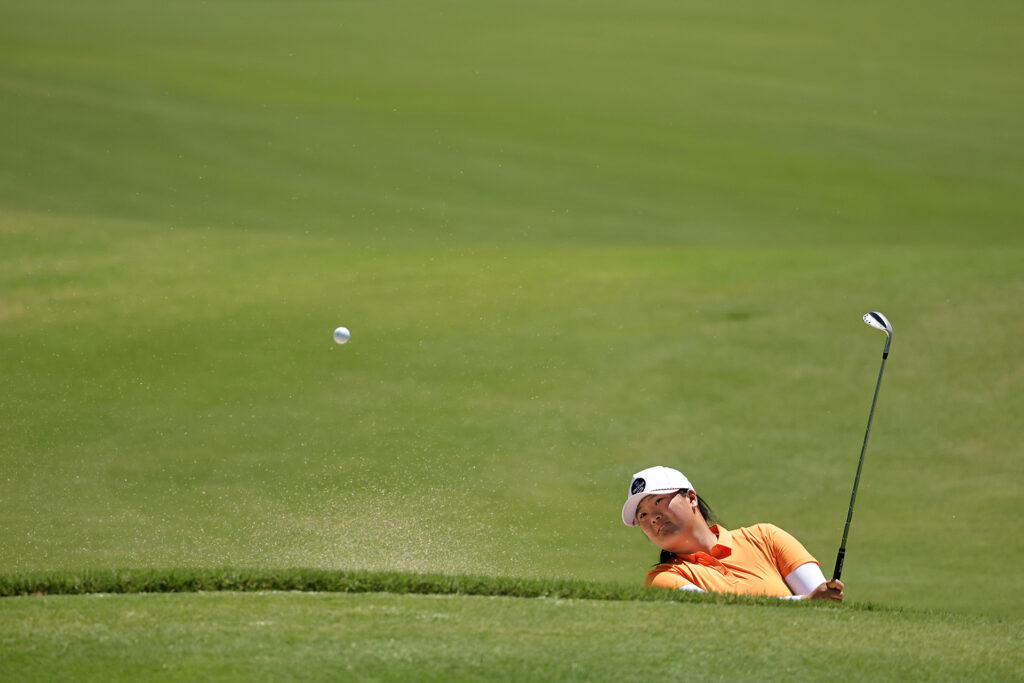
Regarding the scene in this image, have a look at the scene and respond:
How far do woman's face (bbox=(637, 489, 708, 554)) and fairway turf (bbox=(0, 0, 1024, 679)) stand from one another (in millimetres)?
528

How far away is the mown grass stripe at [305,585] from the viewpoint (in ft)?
12.3

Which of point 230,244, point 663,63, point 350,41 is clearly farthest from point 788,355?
point 350,41

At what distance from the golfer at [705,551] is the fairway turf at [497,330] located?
0.39 meters

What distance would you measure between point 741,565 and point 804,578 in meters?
0.22

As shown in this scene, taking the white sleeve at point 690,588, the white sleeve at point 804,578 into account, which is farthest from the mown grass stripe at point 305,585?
the white sleeve at point 804,578

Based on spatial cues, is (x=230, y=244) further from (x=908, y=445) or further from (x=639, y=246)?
(x=908, y=445)

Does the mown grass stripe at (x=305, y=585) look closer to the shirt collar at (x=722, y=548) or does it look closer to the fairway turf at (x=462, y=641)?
the fairway turf at (x=462, y=641)

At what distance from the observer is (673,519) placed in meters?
4.06

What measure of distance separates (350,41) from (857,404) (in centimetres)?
985

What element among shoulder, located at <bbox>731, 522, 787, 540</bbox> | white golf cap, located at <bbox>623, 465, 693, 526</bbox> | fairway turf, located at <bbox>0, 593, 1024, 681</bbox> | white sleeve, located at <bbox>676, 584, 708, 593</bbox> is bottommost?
fairway turf, located at <bbox>0, 593, 1024, 681</bbox>

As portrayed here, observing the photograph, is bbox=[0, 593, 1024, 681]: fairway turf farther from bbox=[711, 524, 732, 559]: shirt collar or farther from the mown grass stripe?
bbox=[711, 524, 732, 559]: shirt collar

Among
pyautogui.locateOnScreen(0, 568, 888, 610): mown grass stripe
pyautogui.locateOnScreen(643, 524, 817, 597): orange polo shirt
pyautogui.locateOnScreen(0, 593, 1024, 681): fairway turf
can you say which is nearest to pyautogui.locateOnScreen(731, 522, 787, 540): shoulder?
pyautogui.locateOnScreen(643, 524, 817, 597): orange polo shirt

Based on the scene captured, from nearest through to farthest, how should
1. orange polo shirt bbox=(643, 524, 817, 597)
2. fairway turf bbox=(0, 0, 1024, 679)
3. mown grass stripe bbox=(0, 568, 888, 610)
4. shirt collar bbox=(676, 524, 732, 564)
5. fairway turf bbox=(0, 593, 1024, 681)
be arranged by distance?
fairway turf bbox=(0, 593, 1024, 681) < mown grass stripe bbox=(0, 568, 888, 610) < orange polo shirt bbox=(643, 524, 817, 597) < shirt collar bbox=(676, 524, 732, 564) < fairway turf bbox=(0, 0, 1024, 679)

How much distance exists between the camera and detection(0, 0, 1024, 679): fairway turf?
5324mm
